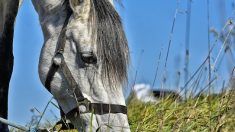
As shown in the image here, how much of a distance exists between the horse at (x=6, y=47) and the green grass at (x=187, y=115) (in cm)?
121

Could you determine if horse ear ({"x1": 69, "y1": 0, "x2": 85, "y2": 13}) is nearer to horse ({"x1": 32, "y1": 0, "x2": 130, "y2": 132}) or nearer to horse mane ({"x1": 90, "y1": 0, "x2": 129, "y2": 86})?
horse ({"x1": 32, "y1": 0, "x2": 130, "y2": 132})

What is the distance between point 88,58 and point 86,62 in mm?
32

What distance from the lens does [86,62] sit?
4.21 meters

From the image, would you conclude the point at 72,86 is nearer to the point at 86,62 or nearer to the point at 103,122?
the point at 86,62

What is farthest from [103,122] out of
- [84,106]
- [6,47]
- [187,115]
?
[6,47]

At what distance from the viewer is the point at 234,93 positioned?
11.9 feet

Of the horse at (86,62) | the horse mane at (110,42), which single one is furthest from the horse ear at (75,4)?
the horse mane at (110,42)

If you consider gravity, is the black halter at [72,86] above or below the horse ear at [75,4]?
below

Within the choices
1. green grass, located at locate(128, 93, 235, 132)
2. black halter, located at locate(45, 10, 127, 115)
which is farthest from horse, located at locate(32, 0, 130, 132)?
green grass, located at locate(128, 93, 235, 132)

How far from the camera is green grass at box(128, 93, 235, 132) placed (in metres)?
3.59

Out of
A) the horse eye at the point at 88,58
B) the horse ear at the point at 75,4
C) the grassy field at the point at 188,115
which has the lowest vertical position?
the grassy field at the point at 188,115

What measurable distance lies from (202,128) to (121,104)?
1.84 feet

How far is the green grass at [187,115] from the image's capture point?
11.8 feet

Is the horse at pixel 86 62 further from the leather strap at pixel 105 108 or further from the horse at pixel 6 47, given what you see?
the horse at pixel 6 47
